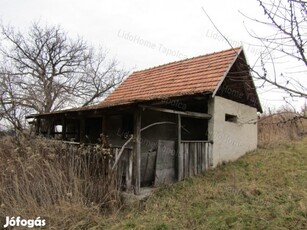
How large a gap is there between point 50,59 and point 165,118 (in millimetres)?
17552

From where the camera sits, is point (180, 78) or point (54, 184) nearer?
point (54, 184)

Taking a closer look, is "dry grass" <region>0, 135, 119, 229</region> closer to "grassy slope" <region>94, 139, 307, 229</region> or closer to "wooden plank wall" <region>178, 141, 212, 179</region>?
"grassy slope" <region>94, 139, 307, 229</region>

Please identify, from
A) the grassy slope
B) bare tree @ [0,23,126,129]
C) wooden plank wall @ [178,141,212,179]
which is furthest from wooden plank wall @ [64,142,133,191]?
bare tree @ [0,23,126,129]

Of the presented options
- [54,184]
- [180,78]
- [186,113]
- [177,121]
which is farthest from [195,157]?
[54,184]

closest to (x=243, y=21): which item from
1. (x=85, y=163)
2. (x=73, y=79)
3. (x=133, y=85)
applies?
(x=85, y=163)

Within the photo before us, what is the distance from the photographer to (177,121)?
8.84 meters

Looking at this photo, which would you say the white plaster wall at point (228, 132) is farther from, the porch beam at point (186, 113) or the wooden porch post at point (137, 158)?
the wooden porch post at point (137, 158)

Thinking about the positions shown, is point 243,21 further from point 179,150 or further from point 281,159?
point 281,159

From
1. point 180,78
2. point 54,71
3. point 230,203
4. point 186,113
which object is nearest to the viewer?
point 230,203

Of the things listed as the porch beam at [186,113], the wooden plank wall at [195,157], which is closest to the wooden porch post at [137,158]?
the porch beam at [186,113]

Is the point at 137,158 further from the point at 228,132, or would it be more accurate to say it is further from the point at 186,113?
the point at 228,132

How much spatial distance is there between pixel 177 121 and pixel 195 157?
1.29 meters

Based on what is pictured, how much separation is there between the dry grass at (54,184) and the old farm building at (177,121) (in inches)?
32.7

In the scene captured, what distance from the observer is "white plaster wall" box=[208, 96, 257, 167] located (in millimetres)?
9617
